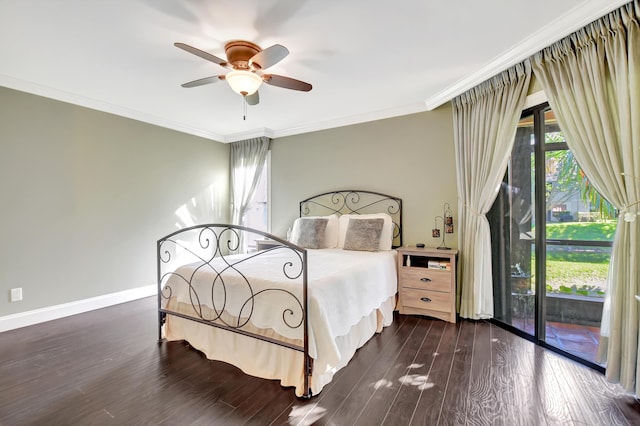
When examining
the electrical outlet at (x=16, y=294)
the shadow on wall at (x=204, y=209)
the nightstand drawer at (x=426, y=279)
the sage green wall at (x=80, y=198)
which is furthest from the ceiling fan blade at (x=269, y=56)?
the electrical outlet at (x=16, y=294)

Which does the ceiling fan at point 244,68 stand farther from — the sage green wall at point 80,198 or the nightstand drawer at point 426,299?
the nightstand drawer at point 426,299

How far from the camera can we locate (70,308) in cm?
346

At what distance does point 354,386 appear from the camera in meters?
2.03

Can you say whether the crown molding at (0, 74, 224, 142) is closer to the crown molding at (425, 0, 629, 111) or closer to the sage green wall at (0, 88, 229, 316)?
the sage green wall at (0, 88, 229, 316)

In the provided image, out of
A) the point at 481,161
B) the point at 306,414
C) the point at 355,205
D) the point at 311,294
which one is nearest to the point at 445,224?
the point at 481,161

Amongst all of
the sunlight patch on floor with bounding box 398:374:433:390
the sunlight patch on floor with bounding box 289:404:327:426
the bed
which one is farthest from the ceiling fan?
the sunlight patch on floor with bounding box 398:374:433:390

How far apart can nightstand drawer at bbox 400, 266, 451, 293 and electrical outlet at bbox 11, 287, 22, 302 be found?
417 cm

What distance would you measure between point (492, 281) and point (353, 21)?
287 centimetres

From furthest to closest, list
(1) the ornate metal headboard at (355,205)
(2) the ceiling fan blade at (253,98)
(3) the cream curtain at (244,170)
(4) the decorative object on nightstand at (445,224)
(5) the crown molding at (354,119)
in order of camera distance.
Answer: (3) the cream curtain at (244,170)
(1) the ornate metal headboard at (355,205)
(5) the crown molding at (354,119)
(4) the decorative object on nightstand at (445,224)
(2) the ceiling fan blade at (253,98)

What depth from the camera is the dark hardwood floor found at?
172 cm

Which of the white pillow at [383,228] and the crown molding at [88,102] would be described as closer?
the crown molding at [88,102]

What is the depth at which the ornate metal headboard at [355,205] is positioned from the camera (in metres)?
3.97

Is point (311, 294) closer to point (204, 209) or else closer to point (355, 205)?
point (355, 205)

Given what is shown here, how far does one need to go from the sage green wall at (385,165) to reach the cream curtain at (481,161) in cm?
26
